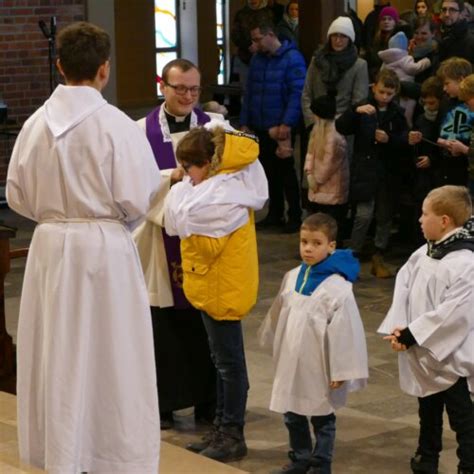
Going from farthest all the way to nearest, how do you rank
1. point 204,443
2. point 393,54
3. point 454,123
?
point 393,54 → point 454,123 → point 204,443

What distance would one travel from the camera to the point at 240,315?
580cm

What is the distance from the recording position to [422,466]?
5648 millimetres

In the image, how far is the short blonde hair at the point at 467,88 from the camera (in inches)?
340

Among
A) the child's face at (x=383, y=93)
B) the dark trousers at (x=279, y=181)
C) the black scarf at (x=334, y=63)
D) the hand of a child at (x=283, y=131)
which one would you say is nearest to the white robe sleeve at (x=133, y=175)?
the child's face at (x=383, y=93)

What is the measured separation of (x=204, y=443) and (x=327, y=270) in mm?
1051

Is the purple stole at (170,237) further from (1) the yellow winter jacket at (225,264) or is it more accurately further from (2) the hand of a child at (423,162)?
(2) the hand of a child at (423,162)

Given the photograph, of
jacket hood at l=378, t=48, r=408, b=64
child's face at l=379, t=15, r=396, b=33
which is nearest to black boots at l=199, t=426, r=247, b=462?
jacket hood at l=378, t=48, r=408, b=64

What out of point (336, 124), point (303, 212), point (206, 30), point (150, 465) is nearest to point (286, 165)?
point (303, 212)

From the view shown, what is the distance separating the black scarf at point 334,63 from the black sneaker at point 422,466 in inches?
190

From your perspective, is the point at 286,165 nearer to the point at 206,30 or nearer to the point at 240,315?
the point at 240,315

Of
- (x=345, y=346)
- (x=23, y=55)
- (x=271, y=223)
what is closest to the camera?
(x=345, y=346)

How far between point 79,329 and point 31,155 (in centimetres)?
63

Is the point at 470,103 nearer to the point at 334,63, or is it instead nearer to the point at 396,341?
the point at 334,63

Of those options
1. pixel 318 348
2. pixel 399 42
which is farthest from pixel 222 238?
pixel 399 42
